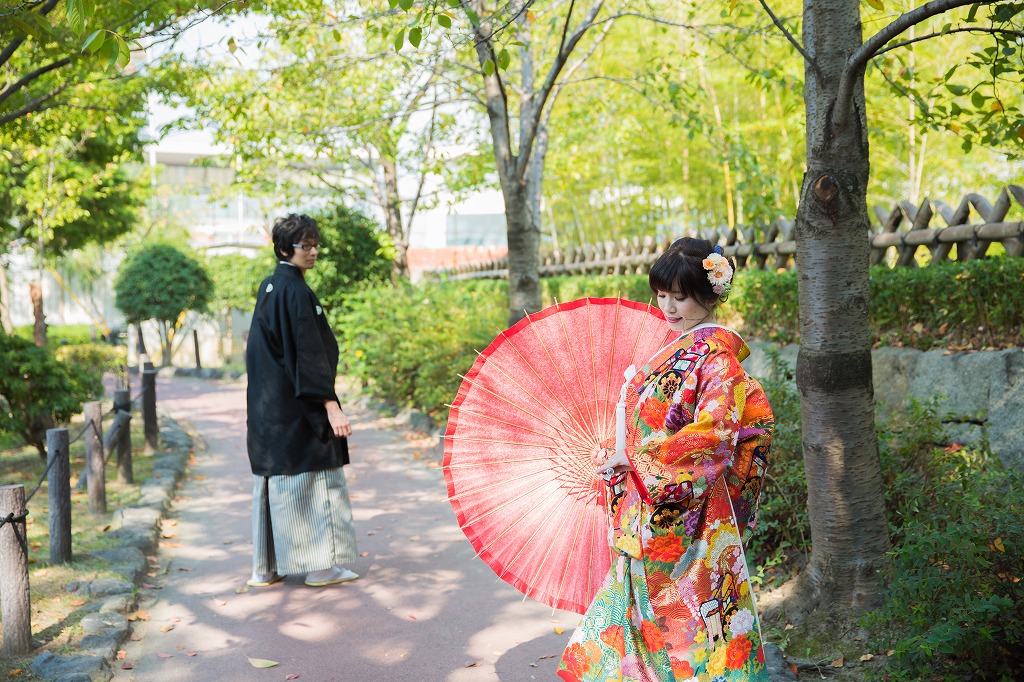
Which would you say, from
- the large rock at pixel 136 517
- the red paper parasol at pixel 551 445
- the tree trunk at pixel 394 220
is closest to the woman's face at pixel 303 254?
the red paper parasol at pixel 551 445

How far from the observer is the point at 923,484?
4.14m

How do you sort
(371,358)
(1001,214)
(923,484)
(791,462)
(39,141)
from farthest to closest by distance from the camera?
(371,358), (39,141), (1001,214), (791,462), (923,484)

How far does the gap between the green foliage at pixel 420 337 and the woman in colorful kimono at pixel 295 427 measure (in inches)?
135

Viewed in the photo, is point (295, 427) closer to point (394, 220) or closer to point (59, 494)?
point (59, 494)

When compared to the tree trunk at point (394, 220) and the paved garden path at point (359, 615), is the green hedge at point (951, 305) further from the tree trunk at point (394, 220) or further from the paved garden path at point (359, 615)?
the tree trunk at point (394, 220)

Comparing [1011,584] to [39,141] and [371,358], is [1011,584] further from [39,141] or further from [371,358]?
[39,141]

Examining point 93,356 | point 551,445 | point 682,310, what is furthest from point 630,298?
point 93,356

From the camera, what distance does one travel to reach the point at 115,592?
5031mm

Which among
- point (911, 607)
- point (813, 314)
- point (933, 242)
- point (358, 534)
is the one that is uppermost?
point (933, 242)

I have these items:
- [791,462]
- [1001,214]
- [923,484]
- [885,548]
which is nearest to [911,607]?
[885,548]

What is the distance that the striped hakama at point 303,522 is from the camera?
17.1 feet

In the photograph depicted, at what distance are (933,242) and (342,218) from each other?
1196cm

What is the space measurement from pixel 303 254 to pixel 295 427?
102 cm

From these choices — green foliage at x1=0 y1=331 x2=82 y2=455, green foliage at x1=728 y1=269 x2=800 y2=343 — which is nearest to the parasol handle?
green foliage at x1=728 y1=269 x2=800 y2=343
